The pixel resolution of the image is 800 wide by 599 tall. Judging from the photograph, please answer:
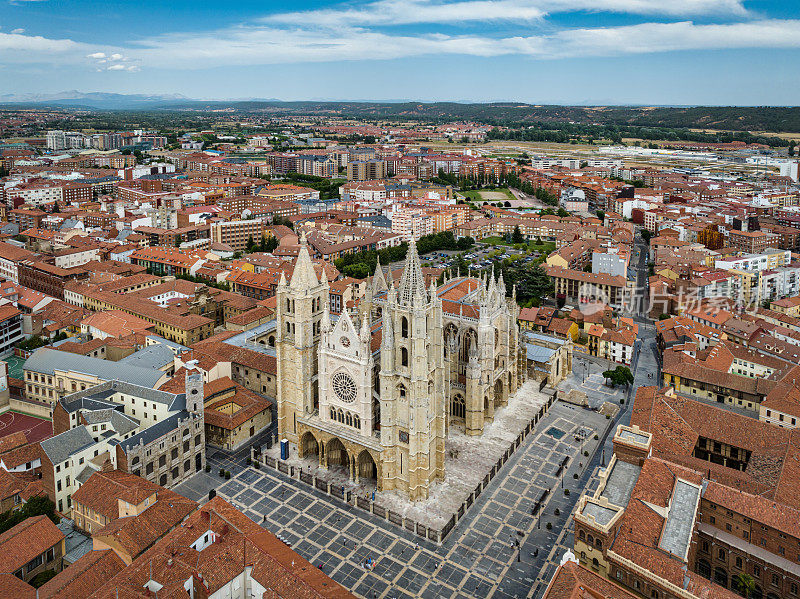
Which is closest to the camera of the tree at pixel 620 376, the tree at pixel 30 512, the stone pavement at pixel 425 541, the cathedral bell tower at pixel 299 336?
the stone pavement at pixel 425 541

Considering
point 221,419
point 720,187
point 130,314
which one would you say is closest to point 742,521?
point 221,419

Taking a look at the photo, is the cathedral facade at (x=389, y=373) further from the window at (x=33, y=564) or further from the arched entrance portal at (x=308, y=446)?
the window at (x=33, y=564)

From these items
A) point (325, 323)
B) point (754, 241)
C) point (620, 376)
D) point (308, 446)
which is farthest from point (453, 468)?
point (754, 241)

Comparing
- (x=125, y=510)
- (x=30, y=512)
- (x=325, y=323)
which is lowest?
(x=30, y=512)

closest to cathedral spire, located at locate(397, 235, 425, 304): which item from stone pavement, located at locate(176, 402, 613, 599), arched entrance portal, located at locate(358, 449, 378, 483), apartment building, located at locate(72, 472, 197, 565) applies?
arched entrance portal, located at locate(358, 449, 378, 483)

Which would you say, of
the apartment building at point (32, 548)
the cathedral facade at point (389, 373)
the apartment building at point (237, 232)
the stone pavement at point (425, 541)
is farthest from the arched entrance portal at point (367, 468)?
the apartment building at point (237, 232)

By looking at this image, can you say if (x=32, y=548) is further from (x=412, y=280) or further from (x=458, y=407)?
(x=458, y=407)
